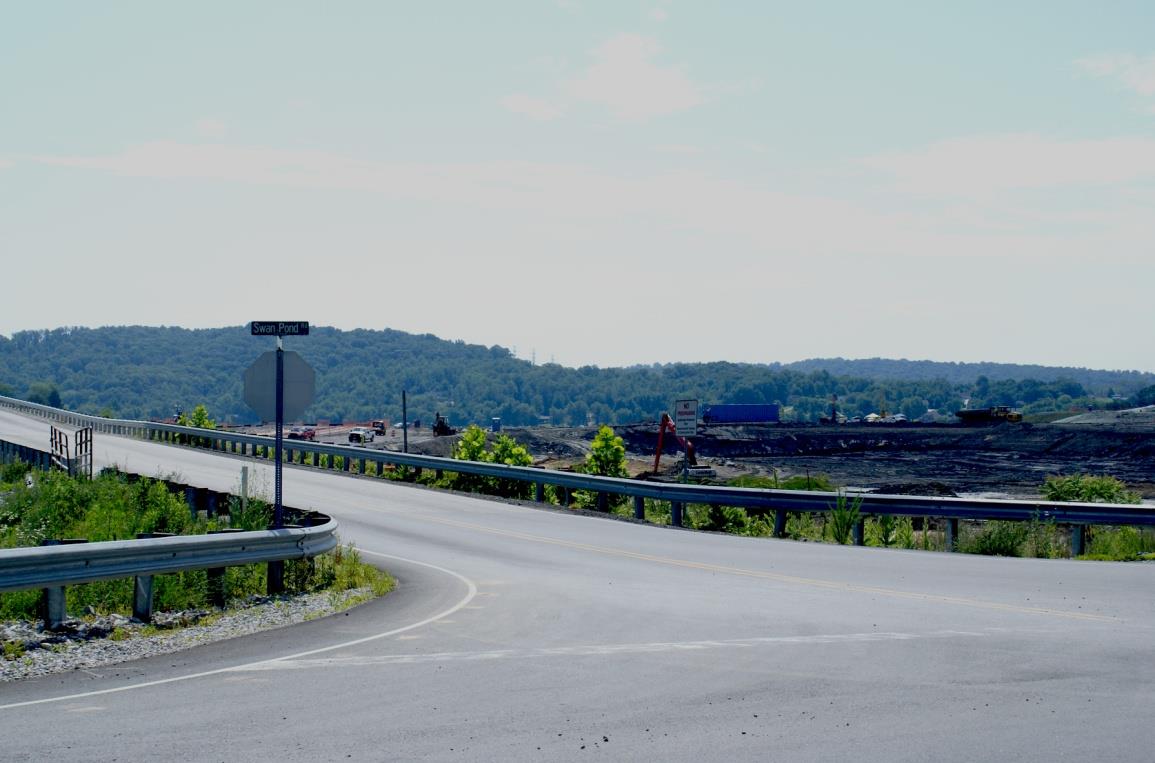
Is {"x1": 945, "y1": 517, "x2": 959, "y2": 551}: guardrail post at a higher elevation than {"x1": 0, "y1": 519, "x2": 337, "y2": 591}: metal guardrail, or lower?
lower

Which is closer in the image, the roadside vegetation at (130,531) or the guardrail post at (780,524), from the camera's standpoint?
the roadside vegetation at (130,531)

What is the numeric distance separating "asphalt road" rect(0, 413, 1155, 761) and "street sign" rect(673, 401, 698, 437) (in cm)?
1180

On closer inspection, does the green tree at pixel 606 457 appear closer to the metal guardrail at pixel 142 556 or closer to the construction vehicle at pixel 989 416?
the metal guardrail at pixel 142 556

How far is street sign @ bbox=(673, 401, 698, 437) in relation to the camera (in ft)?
92.6

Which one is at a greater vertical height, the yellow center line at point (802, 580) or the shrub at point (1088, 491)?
the yellow center line at point (802, 580)

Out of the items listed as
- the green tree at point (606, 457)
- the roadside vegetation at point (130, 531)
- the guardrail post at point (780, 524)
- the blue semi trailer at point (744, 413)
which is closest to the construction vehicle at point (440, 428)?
the green tree at point (606, 457)

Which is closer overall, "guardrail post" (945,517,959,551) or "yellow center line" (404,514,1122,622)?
"yellow center line" (404,514,1122,622)

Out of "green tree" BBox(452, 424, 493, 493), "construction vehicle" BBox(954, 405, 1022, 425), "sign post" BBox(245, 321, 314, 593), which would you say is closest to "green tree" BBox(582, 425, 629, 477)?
"green tree" BBox(452, 424, 493, 493)

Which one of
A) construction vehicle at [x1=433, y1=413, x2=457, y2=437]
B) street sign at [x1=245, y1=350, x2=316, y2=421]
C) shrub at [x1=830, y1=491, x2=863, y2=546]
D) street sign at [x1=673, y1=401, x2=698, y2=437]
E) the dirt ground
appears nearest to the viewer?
street sign at [x1=245, y1=350, x2=316, y2=421]

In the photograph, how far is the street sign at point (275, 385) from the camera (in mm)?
14680

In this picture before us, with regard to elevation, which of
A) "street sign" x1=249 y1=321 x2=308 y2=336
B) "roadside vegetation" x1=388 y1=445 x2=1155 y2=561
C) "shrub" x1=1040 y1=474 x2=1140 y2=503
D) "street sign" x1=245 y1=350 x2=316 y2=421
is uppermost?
"street sign" x1=249 y1=321 x2=308 y2=336

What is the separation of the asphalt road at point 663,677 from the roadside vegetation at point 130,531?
116cm

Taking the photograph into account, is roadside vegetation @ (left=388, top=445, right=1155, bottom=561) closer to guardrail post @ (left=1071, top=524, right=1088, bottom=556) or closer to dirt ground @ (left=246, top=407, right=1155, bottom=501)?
guardrail post @ (left=1071, top=524, right=1088, bottom=556)

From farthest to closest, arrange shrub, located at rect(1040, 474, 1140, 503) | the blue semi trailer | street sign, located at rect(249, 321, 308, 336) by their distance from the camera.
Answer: the blue semi trailer, shrub, located at rect(1040, 474, 1140, 503), street sign, located at rect(249, 321, 308, 336)
